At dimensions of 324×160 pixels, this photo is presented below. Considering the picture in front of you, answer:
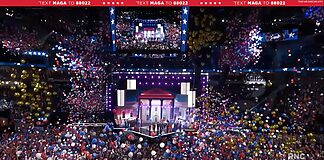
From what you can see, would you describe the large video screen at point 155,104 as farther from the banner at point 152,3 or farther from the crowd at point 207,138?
the banner at point 152,3

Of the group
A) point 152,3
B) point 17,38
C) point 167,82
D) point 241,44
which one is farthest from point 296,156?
point 17,38

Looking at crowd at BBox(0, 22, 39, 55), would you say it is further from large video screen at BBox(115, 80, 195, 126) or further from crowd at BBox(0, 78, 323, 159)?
large video screen at BBox(115, 80, 195, 126)

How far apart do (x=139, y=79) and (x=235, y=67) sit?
1.52 metres

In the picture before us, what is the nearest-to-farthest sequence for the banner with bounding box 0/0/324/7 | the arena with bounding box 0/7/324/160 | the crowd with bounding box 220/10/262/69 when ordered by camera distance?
the banner with bounding box 0/0/324/7
the arena with bounding box 0/7/324/160
the crowd with bounding box 220/10/262/69

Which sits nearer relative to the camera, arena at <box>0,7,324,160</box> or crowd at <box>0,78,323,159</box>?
crowd at <box>0,78,323,159</box>

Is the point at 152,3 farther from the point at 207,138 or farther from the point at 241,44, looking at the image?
the point at 241,44

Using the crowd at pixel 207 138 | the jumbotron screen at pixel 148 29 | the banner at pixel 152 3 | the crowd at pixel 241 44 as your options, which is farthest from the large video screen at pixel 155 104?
the banner at pixel 152 3

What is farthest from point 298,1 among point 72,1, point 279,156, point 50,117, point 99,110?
point 50,117

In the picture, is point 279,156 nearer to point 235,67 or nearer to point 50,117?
point 235,67

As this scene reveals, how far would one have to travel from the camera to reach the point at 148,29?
4.59 meters

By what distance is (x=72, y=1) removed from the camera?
2357 mm

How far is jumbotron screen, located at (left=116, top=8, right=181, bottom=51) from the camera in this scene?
4.27 metres

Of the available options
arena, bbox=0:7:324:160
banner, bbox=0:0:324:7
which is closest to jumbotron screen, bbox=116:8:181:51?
arena, bbox=0:7:324:160

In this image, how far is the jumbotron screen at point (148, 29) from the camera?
427 centimetres
